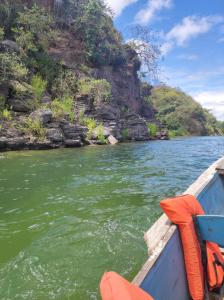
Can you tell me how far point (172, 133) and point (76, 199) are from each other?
36437 mm

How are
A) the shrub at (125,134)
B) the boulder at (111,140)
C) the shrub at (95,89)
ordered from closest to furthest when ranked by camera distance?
the boulder at (111,140) < the shrub at (95,89) < the shrub at (125,134)

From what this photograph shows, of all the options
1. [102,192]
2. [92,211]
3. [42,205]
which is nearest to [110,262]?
[92,211]

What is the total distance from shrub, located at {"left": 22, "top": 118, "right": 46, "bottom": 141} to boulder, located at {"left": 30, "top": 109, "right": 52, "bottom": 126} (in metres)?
0.25

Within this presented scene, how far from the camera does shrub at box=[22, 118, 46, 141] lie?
15227mm

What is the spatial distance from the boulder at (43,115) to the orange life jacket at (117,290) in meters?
14.8

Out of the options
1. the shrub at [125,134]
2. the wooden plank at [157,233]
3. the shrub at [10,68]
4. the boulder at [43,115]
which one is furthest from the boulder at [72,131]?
the wooden plank at [157,233]

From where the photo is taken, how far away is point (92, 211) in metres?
5.42

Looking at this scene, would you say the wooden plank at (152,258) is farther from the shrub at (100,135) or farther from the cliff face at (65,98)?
the shrub at (100,135)

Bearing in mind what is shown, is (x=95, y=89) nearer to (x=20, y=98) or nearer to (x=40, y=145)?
(x=20, y=98)

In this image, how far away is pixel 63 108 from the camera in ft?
61.7

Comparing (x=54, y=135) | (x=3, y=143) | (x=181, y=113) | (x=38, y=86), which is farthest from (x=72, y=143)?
(x=181, y=113)

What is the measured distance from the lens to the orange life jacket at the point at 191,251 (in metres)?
2.36

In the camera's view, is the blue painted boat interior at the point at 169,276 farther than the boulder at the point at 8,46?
No

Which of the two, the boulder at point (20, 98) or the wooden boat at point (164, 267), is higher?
the boulder at point (20, 98)
